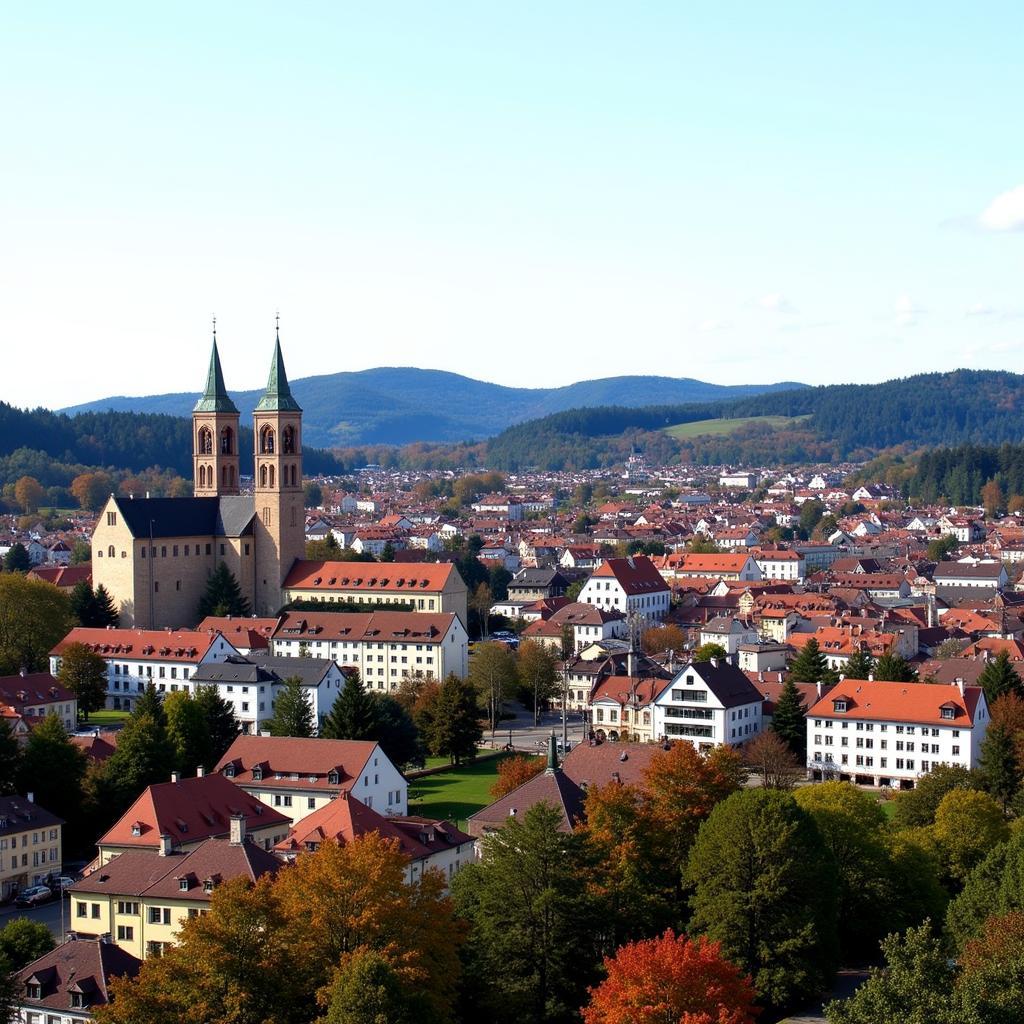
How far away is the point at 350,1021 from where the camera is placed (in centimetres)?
3180

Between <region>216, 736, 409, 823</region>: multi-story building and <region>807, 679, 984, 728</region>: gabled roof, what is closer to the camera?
<region>216, 736, 409, 823</region>: multi-story building

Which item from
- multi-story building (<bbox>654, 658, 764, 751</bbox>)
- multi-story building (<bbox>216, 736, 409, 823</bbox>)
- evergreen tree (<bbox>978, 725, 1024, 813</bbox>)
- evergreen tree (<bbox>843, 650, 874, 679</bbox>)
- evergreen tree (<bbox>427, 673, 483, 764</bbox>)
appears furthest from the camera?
evergreen tree (<bbox>843, 650, 874, 679</bbox>)

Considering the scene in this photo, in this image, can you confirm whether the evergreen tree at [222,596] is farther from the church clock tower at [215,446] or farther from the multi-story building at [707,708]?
the multi-story building at [707,708]

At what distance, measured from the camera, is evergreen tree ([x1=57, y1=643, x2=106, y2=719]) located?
80.6 meters

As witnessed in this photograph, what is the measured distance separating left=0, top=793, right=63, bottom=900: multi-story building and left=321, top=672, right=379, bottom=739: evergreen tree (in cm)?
1450

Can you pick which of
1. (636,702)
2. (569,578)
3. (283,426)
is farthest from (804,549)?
(636,702)

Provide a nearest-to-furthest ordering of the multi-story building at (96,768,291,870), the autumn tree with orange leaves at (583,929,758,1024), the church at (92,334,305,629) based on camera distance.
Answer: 1. the autumn tree with orange leaves at (583,929,758,1024)
2. the multi-story building at (96,768,291,870)
3. the church at (92,334,305,629)

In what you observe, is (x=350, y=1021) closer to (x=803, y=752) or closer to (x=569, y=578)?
(x=803, y=752)

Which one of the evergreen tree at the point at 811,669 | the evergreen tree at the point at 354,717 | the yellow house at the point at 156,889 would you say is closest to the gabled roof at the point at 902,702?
the evergreen tree at the point at 811,669

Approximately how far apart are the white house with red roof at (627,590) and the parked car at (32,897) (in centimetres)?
6026

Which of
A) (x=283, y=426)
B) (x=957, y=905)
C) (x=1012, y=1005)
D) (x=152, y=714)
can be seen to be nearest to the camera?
(x=1012, y=1005)

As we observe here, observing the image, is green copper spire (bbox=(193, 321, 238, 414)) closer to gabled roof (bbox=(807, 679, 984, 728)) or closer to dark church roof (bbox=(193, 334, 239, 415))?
dark church roof (bbox=(193, 334, 239, 415))

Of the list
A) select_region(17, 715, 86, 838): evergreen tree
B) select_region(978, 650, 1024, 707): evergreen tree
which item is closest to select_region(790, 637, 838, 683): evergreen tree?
select_region(978, 650, 1024, 707): evergreen tree

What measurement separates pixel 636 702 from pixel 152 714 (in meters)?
20.8
